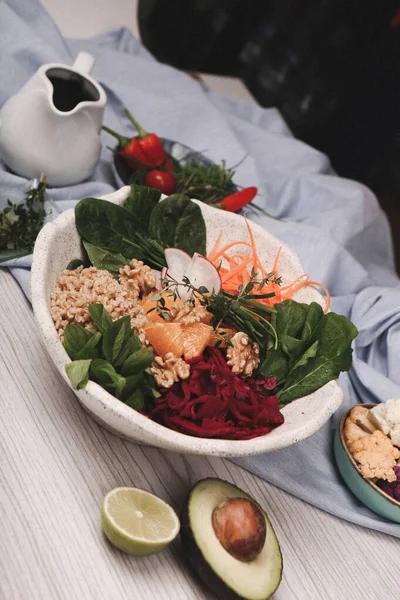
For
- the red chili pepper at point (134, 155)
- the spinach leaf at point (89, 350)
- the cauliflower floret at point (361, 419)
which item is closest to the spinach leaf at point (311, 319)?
the cauliflower floret at point (361, 419)

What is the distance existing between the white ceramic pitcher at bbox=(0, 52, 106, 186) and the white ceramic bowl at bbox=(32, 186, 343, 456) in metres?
0.27

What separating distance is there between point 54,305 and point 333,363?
1.78 feet

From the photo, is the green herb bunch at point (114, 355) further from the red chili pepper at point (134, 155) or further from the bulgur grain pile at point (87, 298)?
the red chili pepper at point (134, 155)

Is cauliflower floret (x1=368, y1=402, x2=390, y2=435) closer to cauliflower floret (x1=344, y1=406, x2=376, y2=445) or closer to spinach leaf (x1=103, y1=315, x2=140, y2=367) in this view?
cauliflower floret (x1=344, y1=406, x2=376, y2=445)

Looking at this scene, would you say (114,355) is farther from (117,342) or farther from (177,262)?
(177,262)

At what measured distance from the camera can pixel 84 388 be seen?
0.96 metres

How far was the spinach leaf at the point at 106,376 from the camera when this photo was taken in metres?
1.00

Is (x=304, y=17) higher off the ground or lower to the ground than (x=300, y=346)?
higher

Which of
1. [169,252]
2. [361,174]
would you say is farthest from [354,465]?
[361,174]

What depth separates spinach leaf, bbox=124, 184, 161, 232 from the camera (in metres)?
1.33

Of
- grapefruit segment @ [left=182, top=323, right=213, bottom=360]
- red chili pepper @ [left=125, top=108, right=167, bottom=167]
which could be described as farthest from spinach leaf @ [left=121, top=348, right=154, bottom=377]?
red chili pepper @ [left=125, top=108, right=167, bottom=167]

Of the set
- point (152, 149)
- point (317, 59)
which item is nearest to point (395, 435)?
point (152, 149)

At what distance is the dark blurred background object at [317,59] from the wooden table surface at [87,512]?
5.64ft

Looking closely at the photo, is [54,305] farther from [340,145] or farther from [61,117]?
[340,145]
